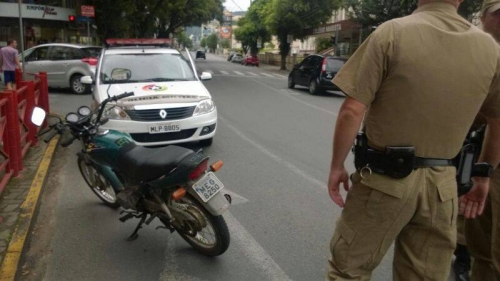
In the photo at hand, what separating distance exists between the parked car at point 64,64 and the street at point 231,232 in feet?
26.2

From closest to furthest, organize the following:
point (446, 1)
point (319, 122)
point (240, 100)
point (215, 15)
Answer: point (446, 1), point (319, 122), point (240, 100), point (215, 15)

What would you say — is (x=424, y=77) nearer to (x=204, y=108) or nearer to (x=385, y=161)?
(x=385, y=161)

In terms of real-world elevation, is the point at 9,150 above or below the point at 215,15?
below

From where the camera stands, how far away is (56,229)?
166 inches

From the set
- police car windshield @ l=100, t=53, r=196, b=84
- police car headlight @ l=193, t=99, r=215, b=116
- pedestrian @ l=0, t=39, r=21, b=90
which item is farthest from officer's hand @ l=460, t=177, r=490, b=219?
pedestrian @ l=0, t=39, r=21, b=90

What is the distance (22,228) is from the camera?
12.9ft

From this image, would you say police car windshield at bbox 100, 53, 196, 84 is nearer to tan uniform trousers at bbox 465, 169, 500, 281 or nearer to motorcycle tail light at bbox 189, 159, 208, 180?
motorcycle tail light at bbox 189, 159, 208, 180

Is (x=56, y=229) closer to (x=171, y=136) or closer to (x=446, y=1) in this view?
(x=171, y=136)

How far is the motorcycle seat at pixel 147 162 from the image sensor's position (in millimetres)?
3342

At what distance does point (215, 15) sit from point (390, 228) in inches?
2143

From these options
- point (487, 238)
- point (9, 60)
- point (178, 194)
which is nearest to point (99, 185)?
point (178, 194)

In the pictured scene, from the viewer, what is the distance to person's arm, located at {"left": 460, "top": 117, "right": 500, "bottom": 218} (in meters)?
2.42

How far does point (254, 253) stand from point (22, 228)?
6.73 feet

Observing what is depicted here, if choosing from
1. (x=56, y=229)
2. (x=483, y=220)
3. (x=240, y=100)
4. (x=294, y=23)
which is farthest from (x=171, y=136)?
(x=294, y=23)
